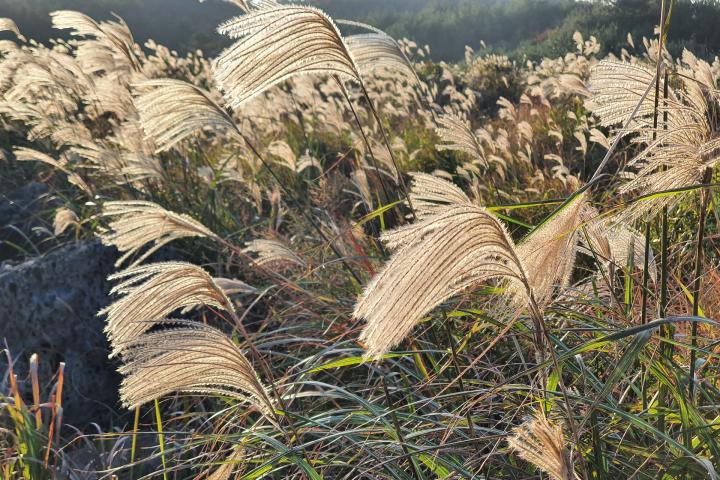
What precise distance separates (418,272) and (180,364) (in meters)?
0.88

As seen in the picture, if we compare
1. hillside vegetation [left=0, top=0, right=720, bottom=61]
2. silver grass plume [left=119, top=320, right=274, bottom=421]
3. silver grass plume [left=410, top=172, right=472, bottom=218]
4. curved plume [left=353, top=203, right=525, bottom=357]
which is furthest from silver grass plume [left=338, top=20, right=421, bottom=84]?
hillside vegetation [left=0, top=0, right=720, bottom=61]

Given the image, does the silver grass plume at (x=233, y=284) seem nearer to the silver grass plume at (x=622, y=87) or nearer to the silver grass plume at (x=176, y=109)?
the silver grass plume at (x=176, y=109)

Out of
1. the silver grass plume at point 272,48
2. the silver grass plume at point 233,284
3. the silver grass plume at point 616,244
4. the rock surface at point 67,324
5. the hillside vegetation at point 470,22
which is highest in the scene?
the silver grass plume at point 272,48

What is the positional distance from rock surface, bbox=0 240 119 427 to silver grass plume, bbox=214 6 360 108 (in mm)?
3233

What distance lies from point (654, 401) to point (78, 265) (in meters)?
3.86

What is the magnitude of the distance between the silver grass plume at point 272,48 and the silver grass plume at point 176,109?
0.88 meters

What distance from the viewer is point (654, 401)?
2.38 meters

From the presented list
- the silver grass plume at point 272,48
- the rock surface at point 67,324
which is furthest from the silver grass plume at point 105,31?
the silver grass plume at point 272,48

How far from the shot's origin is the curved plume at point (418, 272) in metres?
1.23

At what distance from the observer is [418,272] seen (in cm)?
123

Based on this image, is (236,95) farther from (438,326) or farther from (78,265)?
(78,265)

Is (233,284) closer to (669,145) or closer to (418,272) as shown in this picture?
(669,145)

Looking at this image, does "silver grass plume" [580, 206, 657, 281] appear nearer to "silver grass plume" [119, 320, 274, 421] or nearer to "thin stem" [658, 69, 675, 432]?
"thin stem" [658, 69, 675, 432]

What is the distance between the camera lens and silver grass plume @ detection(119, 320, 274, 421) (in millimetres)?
1848
